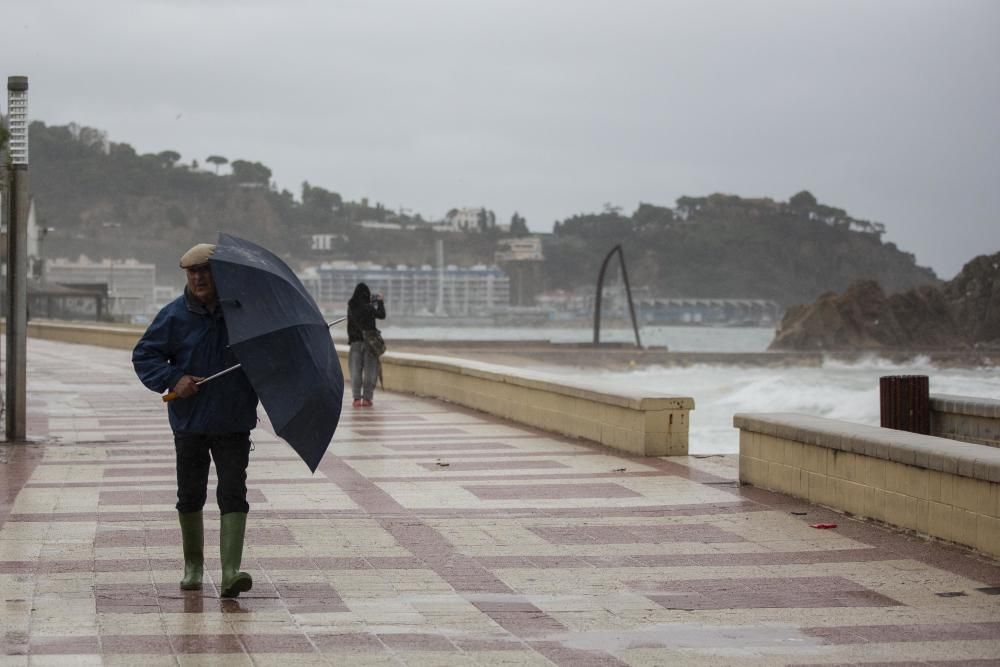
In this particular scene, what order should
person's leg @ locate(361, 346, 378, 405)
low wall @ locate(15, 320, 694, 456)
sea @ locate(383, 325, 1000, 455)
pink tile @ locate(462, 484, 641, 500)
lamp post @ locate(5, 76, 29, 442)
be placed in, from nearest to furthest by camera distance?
pink tile @ locate(462, 484, 641, 500), low wall @ locate(15, 320, 694, 456), lamp post @ locate(5, 76, 29, 442), person's leg @ locate(361, 346, 378, 405), sea @ locate(383, 325, 1000, 455)

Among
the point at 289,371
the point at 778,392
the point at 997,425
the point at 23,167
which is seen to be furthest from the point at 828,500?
the point at 778,392

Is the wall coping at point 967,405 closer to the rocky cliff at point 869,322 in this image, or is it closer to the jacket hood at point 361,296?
the jacket hood at point 361,296

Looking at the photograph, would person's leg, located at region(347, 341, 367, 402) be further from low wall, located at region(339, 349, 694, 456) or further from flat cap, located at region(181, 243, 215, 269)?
flat cap, located at region(181, 243, 215, 269)

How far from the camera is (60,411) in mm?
18531

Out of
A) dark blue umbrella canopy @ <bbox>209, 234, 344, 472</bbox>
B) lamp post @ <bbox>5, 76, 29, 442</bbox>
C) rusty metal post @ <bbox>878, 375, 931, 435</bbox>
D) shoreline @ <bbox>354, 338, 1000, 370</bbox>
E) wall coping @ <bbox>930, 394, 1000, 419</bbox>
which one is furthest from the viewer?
shoreline @ <bbox>354, 338, 1000, 370</bbox>

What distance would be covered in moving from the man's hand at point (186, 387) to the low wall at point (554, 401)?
6857mm

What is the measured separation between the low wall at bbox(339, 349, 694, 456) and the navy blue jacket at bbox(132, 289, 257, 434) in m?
6.68

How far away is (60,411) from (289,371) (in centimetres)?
1251

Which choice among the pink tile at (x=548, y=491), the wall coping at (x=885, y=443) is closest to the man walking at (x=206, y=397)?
the pink tile at (x=548, y=491)

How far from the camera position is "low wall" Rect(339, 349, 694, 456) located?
13.2 metres

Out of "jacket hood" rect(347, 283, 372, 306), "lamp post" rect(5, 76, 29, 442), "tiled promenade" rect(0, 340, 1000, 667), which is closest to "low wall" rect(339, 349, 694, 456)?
"tiled promenade" rect(0, 340, 1000, 667)

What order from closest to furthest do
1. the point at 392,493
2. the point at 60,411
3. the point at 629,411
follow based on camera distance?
the point at 392,493
the point at 629,411
the point at 60,411

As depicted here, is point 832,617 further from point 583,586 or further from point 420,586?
point 420,586

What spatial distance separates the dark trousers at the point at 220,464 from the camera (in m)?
6.98
